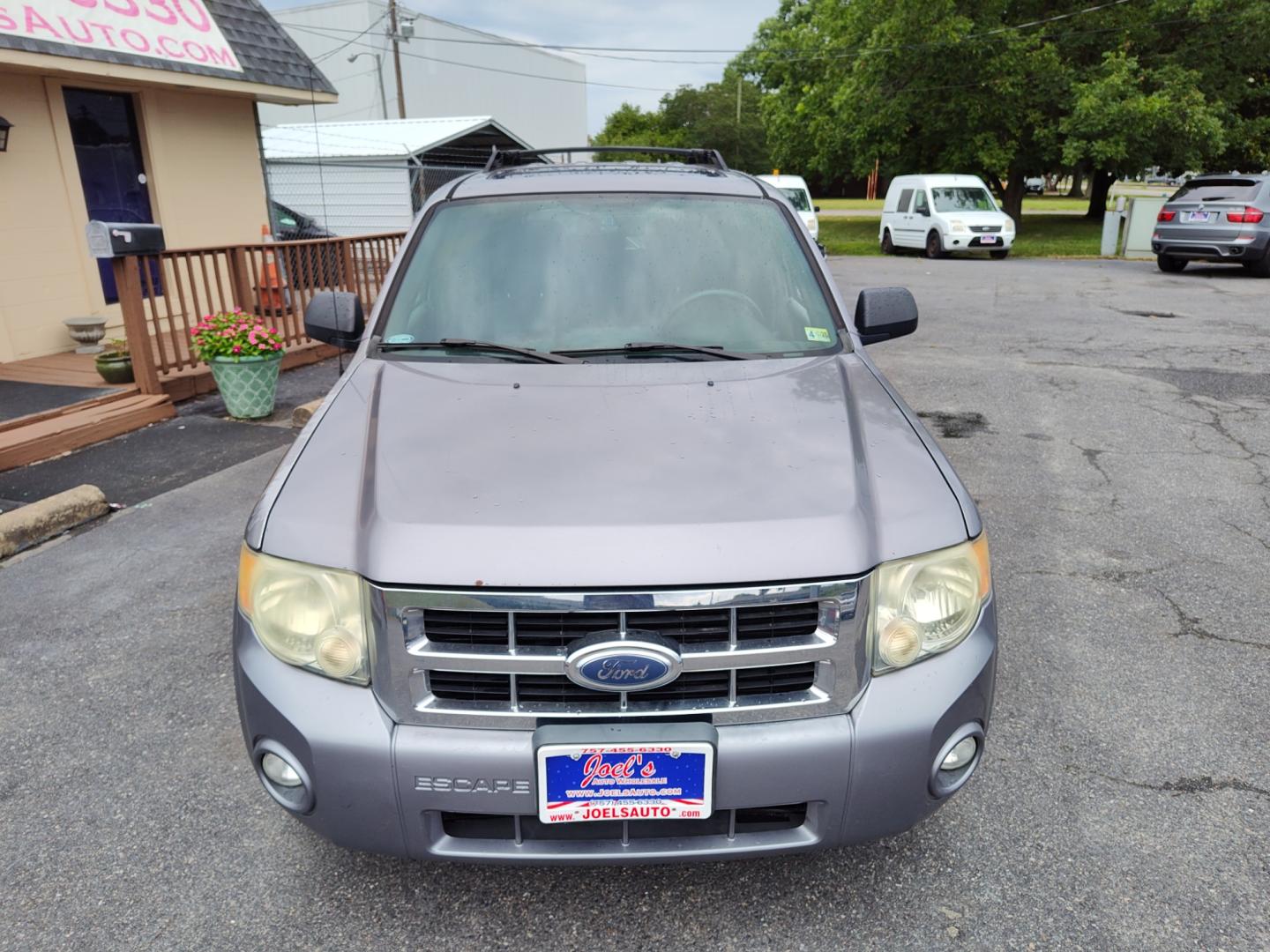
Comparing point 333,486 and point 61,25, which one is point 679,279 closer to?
point 333,486

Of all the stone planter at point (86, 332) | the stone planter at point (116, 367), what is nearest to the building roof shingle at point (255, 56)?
the stone planter at point (86, 332)

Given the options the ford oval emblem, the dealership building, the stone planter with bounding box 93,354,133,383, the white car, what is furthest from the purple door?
the white car

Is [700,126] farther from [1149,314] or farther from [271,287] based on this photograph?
[271,287]

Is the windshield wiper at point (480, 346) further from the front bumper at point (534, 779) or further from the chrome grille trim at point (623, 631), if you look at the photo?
the front bumper at point (534, 779)

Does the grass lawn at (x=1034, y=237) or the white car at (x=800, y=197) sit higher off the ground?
the white car at (x=800, y=197)

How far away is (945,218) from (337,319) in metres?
19.3

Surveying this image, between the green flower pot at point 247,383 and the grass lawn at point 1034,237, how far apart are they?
710 inches

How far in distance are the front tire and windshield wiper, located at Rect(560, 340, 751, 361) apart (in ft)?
54.5

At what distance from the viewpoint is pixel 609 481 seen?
213 cm

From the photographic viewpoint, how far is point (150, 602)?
4031 mm

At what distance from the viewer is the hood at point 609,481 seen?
1.93 metres

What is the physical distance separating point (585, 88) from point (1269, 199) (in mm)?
44644

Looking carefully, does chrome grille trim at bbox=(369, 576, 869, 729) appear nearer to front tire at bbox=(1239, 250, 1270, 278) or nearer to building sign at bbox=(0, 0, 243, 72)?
building sign at bbox=(0, 0, 243, 72)

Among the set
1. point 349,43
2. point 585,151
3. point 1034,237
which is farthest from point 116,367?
point 349,43
